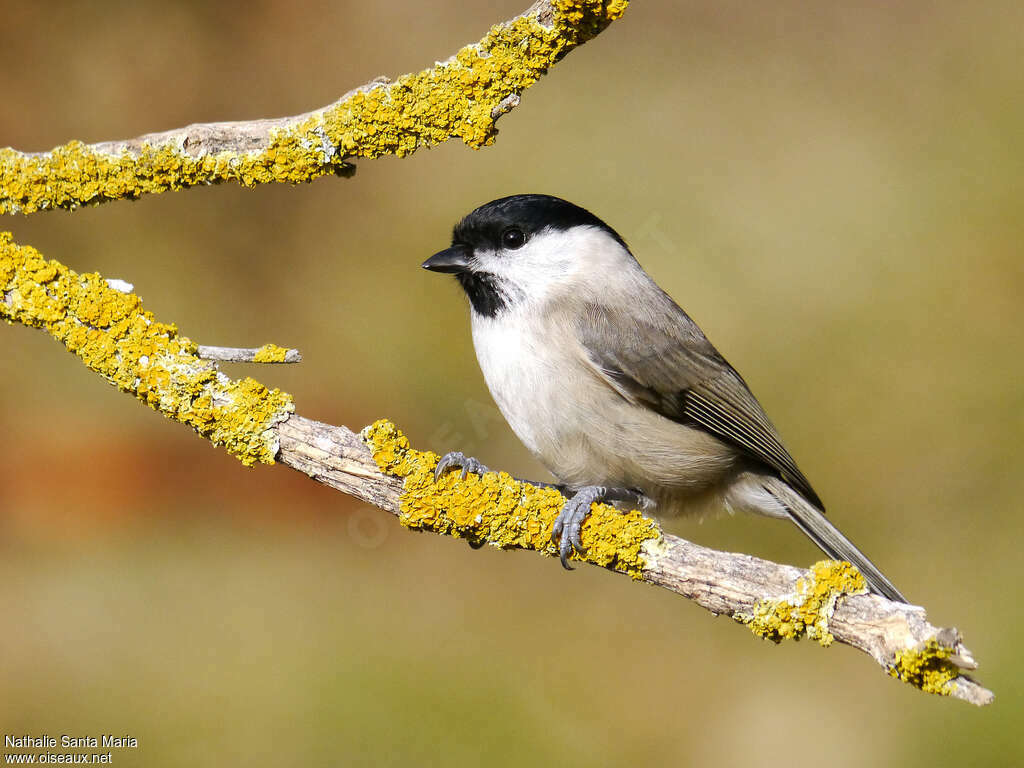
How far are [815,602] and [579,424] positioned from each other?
0.72 meters

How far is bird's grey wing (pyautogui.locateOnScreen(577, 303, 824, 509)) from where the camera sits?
2.21 metres

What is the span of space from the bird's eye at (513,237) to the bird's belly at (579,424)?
237mm

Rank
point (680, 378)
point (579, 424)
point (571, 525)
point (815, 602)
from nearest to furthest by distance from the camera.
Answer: point (815, 602) < point (571, 525) < point (579, 424) < point (680, 378)

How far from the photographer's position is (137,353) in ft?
5.82

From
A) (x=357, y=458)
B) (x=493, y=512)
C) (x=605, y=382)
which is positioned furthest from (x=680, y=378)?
(x=357, y=458)

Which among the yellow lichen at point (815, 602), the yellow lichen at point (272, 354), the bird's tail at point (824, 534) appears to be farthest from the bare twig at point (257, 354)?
the bird's tail at point (824, 534)

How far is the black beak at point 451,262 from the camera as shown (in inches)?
87.9

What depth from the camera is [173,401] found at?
1753 millimetres

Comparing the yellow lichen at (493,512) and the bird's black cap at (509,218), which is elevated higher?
the bird's black cap at (509,218)

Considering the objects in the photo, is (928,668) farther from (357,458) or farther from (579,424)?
(357,458)

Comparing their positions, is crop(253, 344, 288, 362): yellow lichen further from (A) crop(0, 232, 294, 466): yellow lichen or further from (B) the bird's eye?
(B) the bird's eye

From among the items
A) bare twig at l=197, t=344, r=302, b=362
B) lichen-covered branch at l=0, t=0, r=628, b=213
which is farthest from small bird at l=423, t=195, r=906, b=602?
lichen-covered branch at l=0, t=0, r=628, b=213

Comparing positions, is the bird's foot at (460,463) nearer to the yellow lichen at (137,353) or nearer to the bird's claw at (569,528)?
the bird's claw at (569,528)

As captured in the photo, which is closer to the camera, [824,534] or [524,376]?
[524,376]
